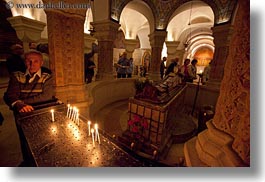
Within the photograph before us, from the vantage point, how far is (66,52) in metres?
2.79

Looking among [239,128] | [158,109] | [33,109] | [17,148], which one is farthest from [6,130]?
[239,128]

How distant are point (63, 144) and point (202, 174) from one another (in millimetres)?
1169

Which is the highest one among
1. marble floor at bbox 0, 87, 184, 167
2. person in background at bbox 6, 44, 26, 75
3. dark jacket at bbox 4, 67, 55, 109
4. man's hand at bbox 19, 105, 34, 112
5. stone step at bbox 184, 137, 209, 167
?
person in background at bbox 6, 44, 26, 75

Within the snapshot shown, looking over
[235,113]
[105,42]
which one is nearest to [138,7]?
[105,42]

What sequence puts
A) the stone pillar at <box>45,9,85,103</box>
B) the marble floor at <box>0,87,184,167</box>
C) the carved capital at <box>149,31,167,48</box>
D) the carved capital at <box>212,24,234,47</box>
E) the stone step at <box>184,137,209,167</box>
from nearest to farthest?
the stone step at <box>184,137,209,167</box> < the marble floor at <box>0,87,184,167</box> < the stone pillar at <box>45,9,85,103</box> < the carved capital at <box>212,24,234,47</box> < the carved capital at <box>149,31,167,48</box>

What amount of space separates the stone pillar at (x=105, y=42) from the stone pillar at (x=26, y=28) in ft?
6.51

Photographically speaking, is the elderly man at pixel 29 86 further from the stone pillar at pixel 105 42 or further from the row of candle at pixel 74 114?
the stone pillar at pixel 105 42

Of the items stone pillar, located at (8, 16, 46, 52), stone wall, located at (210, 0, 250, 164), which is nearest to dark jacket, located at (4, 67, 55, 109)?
stone wall, located at (210, 0, 250, 164)

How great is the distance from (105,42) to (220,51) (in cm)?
459

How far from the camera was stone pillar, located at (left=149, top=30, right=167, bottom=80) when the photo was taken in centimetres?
676

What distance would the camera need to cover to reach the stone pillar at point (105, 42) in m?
5.34

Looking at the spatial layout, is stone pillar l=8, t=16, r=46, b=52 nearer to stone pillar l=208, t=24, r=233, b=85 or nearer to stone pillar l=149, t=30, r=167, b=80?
stone pillar l=149, t=30, r=167, b=80

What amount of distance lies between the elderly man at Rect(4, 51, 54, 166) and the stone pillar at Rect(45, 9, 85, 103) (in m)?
0.82

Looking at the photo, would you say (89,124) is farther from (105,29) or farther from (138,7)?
(138,7)
